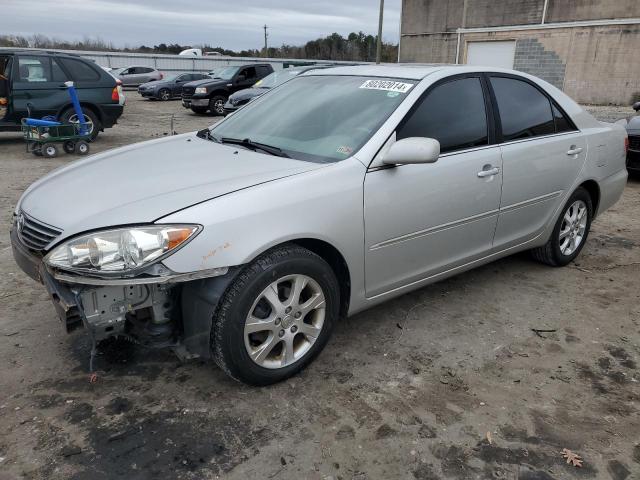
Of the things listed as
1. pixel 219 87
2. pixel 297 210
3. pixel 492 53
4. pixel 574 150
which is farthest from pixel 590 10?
pixel 297 210

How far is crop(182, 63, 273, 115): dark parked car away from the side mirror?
14593 mm

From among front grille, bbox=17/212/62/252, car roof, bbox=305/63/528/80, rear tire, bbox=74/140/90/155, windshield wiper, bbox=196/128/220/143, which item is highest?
car roof, bbox=305/63/528/80

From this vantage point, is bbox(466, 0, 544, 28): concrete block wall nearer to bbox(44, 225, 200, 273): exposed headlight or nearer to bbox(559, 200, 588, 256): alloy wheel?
bbox(559, 200, 588, 256): alloy wheel

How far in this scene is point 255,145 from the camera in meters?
3.29

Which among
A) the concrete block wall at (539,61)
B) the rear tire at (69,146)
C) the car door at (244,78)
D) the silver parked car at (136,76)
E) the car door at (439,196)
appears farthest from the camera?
the silver parked car at (136,76)

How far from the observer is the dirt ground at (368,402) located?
2.29m

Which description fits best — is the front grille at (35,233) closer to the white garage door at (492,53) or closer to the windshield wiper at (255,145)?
the windshield wiper at (255,145)

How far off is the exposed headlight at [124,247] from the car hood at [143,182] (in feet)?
0.20

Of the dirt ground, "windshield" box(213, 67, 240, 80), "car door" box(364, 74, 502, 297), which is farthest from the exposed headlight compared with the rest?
"windshield" box(213, 67, 240, 80)

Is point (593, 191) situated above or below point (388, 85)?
below

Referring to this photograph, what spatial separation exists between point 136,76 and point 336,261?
90.4ft

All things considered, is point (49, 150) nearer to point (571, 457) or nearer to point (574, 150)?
point (574, 150)

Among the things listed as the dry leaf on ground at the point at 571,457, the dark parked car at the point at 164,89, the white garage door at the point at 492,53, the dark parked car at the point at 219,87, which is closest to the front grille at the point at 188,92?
the dark parked car at the point at 219,87

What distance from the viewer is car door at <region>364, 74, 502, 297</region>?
9.75 feet
